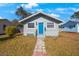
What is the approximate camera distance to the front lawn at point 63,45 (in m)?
6.61

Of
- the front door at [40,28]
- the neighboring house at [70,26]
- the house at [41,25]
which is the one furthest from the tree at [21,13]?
the neighboring house at [70,26]

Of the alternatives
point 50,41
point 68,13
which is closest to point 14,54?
point 50,41

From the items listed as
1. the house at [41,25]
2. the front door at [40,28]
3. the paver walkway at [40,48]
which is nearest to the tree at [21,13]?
the house at [41,25]

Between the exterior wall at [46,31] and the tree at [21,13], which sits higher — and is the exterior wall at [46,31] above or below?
below

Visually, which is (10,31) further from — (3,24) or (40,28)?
(40,28)

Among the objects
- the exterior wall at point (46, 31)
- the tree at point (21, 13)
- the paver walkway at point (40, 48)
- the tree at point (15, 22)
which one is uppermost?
the tree at point (21, 13)

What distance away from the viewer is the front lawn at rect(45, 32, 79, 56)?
6.61m

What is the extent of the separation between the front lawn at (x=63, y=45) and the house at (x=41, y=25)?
10 cm

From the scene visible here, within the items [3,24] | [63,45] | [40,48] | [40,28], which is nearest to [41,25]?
[40,28]

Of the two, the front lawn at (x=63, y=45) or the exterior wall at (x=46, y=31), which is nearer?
the front lawn at (x=63, y=45)

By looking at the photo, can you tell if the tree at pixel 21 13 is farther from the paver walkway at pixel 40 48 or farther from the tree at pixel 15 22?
the paver walkway at pixel 40 48

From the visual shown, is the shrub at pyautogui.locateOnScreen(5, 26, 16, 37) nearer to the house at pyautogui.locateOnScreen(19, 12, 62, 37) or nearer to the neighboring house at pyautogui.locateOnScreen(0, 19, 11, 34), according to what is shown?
the neighboring house at pyautogui.locateOnScreen(0, 19, 11, 34)

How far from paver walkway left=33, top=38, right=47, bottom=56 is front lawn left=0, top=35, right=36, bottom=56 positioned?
64mm

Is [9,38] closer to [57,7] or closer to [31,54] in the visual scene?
[31,54]
